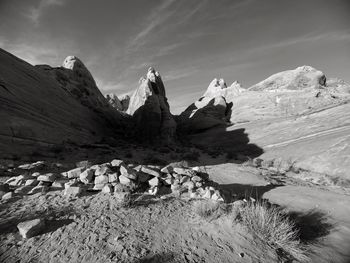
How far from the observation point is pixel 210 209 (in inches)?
199

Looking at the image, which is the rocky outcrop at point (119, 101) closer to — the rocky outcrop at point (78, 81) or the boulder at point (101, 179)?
the rocky outcrop at point (78, 81)

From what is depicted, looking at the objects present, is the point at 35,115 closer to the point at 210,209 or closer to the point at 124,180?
the point at 124,180

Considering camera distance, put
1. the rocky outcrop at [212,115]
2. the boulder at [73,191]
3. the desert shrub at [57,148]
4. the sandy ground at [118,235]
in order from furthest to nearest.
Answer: the rocky outcrop at [212,115] < the desert shrub at [57,148] < the boulder at [73,191] < the sandy ground at [118,235]

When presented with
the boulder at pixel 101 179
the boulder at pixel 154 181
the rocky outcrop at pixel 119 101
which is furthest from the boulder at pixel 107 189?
the rocky outcrop at pixel 119 101

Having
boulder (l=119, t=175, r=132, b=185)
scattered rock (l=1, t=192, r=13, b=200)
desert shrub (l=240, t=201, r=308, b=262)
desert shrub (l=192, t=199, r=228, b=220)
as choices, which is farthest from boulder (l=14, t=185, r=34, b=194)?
desert shrub (l=240, t=201, r=308, b=262)

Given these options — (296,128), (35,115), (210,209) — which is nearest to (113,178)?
(210,209)

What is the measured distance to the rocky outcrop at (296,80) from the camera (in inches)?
2068

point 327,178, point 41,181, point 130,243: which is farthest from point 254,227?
point 327,178

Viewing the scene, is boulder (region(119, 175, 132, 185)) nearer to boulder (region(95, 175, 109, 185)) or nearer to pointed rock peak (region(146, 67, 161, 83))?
boulder (region(95, 175, 109, 185))

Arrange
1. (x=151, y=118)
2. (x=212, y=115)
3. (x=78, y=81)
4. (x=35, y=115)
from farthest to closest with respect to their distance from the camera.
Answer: (x=212, y=115) → (x=78, y=81) → (x=151, y=118) → (x=35, y=115)

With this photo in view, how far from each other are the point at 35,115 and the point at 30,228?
19.6m

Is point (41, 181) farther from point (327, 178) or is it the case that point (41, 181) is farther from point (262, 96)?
point (262, 96)

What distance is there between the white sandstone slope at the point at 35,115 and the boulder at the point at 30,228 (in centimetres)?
1209

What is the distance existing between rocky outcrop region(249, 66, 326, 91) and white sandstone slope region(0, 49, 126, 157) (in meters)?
49.0
